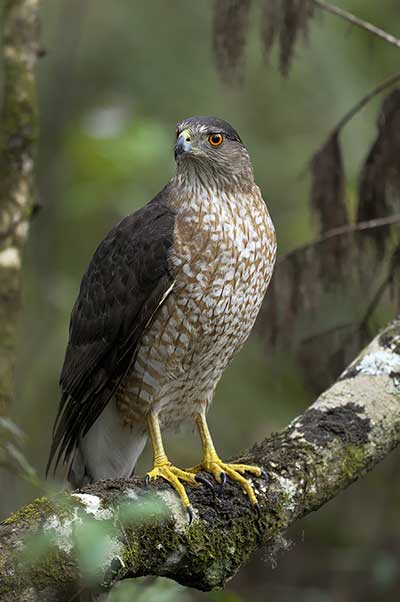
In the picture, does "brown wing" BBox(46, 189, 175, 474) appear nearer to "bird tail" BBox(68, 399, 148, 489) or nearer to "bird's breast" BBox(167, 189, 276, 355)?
"bird's breast" BBox(167, 189, 276, 355)

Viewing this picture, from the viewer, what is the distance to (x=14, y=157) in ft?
13.4

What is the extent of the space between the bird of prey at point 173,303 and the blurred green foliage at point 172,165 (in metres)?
1.70

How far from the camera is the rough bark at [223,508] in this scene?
7.91 feet

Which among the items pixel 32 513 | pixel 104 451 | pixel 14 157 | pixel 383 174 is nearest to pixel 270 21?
pixel 383 174

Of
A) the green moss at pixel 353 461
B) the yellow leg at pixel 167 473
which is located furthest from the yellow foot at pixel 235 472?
the green moss at pixel 353 461

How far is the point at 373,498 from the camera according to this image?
24.9 feet

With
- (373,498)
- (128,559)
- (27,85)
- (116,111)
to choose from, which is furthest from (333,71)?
(128,559)

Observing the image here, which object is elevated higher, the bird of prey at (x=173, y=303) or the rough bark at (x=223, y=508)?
the bird of prey at (x=173, y=303)

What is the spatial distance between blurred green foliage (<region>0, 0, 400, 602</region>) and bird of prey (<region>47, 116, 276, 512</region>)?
1704mm

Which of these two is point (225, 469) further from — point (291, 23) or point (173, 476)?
point (291, 23)

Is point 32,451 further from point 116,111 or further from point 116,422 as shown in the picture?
point 116,422

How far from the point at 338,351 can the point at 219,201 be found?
1.06 meters

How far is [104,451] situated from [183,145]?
1.34 m

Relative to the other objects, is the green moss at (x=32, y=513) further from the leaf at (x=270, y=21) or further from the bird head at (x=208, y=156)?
the leaf at (x=270, y=21)
